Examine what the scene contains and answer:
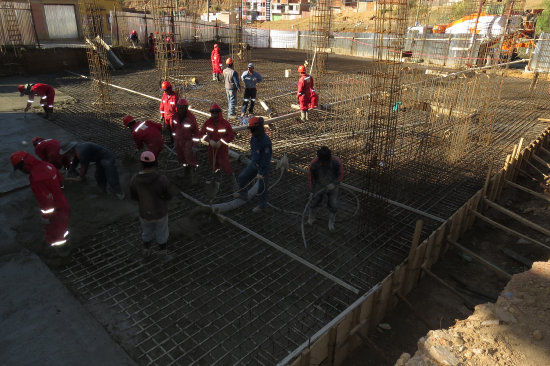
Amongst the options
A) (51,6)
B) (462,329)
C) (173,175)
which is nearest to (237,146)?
(173,175)

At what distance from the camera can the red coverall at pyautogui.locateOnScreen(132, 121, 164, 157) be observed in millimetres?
6402

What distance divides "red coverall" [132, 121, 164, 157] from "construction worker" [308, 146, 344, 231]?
118 inches

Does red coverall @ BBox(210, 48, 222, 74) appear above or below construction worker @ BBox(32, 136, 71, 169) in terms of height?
above

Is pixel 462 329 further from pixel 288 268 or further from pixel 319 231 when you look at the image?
pixel 319 231

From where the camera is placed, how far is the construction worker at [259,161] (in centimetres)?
564

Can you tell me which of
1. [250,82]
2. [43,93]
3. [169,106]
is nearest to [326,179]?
[169,106]

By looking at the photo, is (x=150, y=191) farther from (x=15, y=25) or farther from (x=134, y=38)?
(x=134, y=38)

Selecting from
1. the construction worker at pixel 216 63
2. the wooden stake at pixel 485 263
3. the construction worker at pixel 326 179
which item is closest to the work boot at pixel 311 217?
the construction worker at pixel 326 179

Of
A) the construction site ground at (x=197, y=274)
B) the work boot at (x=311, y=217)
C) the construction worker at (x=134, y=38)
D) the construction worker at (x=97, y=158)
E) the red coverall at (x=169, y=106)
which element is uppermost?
the construction worker at (x=134, y=38)

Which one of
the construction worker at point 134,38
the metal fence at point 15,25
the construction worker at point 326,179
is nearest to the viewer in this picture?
the construction worker at point 326,179

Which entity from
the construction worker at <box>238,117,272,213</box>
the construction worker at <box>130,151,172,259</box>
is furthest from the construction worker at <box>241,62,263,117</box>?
the construction worker at <box>130,151,172,259</box>

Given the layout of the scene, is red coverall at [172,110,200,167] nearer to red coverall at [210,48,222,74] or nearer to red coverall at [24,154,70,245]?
red coverall at [24,154,70,245]

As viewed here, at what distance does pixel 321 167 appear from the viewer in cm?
529

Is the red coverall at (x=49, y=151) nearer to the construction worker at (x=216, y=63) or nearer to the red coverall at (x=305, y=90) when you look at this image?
the red coverall at (x=305, y=90)
